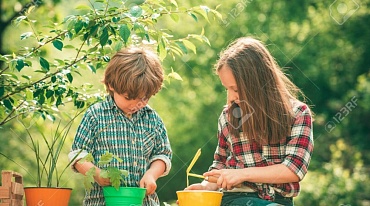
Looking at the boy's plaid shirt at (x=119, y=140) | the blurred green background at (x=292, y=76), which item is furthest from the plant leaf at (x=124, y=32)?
the blurred green background at (x=292, y=76)

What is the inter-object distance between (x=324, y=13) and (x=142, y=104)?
11.2m

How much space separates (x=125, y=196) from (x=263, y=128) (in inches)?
28.7

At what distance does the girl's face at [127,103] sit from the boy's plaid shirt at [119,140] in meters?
0.03

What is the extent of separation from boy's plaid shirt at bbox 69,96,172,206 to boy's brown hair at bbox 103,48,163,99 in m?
0.15

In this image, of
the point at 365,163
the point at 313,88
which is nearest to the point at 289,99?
the point at 365,163

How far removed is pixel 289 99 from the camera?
125 inches

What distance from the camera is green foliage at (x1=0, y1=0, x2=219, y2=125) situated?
130 inches

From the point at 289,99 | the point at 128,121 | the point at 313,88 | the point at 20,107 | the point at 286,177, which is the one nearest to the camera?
the point at 286,177

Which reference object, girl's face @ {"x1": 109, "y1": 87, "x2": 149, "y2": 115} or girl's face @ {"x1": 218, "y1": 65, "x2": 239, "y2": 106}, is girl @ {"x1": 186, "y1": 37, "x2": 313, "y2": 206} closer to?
girl's face @ {"x1": 218, "y1": 65, "x2": 239, "y2": 106}

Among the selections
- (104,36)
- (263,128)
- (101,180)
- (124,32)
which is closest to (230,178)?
(263,128)

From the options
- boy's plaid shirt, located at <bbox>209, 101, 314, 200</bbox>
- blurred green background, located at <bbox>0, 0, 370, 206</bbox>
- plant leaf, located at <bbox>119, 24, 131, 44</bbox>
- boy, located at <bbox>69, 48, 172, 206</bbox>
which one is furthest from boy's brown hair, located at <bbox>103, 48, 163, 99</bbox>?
blurred green background, located at <bbox>0, 0, 370, 206</bbox>

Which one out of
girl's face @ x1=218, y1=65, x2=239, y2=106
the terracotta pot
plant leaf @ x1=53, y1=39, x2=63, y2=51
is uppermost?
plant leaf @ x1=53, y1=39, x2=63, y2=51

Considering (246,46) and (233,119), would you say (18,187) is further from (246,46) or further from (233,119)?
(246,46)

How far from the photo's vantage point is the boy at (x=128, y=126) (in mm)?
3266
